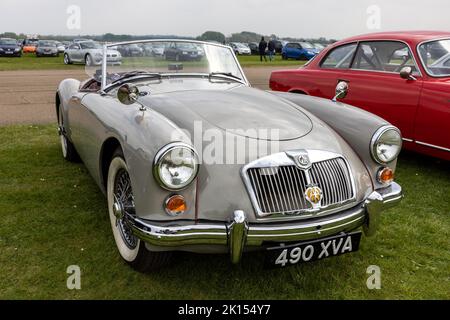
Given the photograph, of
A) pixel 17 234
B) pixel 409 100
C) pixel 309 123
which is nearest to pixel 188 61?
pixel 309 123

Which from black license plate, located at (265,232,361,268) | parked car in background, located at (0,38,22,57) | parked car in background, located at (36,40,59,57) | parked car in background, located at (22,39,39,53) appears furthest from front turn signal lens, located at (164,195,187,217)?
parked car in background, located at (22,39,39,53)

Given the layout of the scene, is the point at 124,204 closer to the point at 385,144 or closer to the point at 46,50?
the point at 385,144

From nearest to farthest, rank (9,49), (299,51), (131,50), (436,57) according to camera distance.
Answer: (131,50) → (436,57) → (9,49) → (299,51)

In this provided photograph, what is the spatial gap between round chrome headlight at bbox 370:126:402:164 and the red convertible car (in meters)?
0.83

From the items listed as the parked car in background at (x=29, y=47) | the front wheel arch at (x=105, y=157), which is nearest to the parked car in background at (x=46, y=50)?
the parked car in background at (x=29, y=47)

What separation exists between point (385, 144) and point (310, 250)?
3.28 ft

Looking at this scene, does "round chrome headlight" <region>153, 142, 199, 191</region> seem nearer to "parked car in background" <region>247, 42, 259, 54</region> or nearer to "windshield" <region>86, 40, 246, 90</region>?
"windshield" <region>86, 40, 246, 90</region>

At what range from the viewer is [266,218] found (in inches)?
94.1

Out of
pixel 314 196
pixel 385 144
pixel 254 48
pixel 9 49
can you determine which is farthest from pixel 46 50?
pixel 314 196

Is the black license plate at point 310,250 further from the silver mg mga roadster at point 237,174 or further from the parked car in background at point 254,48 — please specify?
the parked car in background at point 254,48

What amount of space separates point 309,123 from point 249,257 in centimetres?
101

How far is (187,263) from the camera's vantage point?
292cm

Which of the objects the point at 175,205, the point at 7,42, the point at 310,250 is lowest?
the point at 310,250

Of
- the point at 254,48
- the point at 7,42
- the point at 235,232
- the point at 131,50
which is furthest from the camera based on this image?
the point at 254,48
